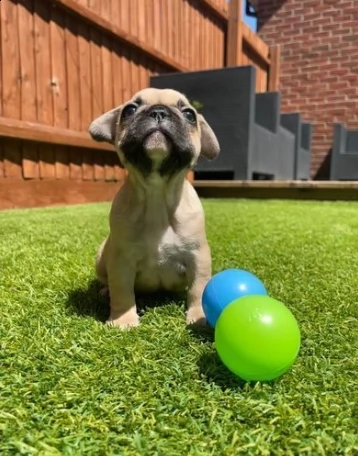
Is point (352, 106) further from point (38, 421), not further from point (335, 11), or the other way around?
point (38, 421)

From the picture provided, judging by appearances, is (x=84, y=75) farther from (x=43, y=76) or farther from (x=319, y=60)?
(x=319, y=60)

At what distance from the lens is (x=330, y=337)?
156 cm

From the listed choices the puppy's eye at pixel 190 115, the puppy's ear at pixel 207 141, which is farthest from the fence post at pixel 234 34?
the puppy's eye at pixel 190 115

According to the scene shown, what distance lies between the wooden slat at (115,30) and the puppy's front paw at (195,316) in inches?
179

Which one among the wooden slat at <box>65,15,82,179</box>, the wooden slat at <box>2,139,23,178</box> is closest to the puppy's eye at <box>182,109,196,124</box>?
the wooden slat at <box>2,139,23,178</box>

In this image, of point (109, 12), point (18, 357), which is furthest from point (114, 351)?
point (109, 12)

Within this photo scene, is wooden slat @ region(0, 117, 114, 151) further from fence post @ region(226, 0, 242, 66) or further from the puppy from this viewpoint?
fence post @ region(226, 0, 242, 66)

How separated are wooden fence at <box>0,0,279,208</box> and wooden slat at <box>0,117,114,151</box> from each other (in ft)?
0.03

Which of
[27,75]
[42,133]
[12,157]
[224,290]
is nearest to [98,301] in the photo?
[224,290]

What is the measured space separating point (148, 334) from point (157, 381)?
0.36m

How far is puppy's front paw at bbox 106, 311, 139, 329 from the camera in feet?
5.58

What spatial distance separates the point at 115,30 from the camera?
19.2 ft

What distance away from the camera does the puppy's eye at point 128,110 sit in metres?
2.02

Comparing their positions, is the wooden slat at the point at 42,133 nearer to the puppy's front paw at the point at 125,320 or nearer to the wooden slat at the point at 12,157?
the wooden slat at the point at 12,157
